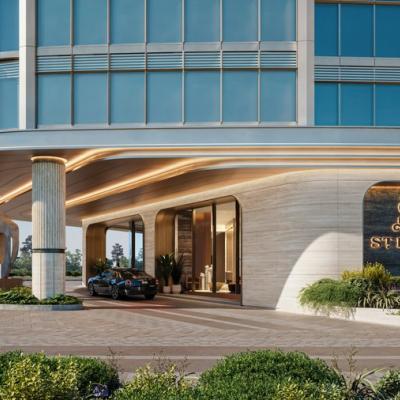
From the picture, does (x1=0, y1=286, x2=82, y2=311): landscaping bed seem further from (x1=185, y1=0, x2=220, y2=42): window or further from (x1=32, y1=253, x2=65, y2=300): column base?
(x1=185, y1=0, x2=220, y2=42): window

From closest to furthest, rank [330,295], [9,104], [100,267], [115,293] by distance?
[330,295]
[9,104]
[115,293]
[100,267]

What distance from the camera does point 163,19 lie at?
83.0 ft

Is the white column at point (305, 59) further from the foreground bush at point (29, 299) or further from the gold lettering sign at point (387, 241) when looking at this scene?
the foreground bush at point (29, 299)

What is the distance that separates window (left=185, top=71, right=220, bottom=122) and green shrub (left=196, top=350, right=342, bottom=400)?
18.4 m

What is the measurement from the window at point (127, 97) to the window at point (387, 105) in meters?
7.91

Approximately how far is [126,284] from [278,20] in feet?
44.9

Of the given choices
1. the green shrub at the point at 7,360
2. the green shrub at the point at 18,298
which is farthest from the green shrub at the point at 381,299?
the green shrub at the point at 7,360

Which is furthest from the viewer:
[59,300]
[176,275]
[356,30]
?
[176,275]

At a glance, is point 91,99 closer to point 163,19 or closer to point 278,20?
point 163,19

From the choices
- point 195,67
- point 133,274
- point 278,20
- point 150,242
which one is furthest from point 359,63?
point 150,242

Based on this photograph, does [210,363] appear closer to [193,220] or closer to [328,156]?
[328,156]

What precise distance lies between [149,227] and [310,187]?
16.7 meters

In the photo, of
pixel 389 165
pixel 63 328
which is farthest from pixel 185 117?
pixel 63 328

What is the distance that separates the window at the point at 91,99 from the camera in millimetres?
25219
